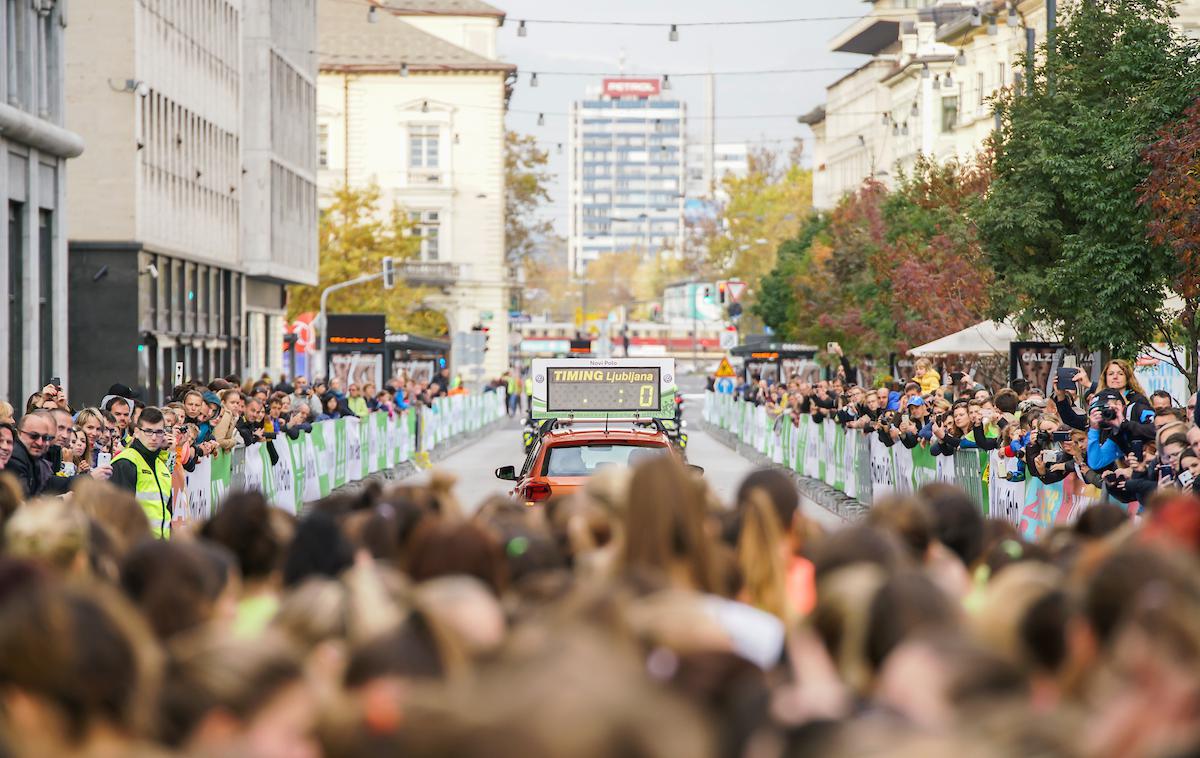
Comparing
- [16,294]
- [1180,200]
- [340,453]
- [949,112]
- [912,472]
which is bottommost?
[340,453]

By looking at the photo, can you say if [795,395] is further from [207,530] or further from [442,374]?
[207,530]

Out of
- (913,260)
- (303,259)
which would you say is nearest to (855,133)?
(303,259)

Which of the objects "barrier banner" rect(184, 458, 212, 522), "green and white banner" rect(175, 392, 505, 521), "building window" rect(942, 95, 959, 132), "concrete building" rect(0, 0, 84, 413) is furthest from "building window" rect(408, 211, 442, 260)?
"barrier banner" rect(184, 458, 212, 522)

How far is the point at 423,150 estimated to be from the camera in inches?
4473

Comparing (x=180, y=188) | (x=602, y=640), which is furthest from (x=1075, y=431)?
(x=180, y=188)

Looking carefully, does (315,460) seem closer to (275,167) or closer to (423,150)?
(275,167)

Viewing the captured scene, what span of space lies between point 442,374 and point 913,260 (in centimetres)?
2134

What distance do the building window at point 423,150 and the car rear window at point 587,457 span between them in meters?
97.0

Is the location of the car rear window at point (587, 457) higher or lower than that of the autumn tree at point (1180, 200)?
lower

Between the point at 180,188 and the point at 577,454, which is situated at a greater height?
the point at 180,188

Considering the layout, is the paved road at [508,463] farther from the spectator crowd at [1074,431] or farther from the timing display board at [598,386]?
the spectator crowd at [1074,431]

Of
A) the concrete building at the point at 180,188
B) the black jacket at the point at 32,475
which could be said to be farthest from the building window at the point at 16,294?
the black jacket at the point at 32,475

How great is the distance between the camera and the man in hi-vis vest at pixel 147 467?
15.5 m

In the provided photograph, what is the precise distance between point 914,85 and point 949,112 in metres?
6.07
